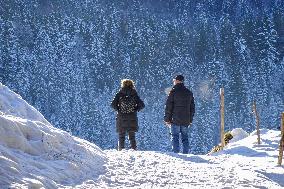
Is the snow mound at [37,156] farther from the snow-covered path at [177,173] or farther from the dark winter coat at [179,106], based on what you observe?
the dark winter coat at [179,106]

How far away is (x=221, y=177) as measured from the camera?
17.0 ft

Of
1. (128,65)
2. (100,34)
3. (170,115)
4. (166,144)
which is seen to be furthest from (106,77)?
(170,115)

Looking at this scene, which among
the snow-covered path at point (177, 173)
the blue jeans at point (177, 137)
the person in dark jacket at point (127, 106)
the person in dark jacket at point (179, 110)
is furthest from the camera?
the person in dark jacket at point (179, 110)

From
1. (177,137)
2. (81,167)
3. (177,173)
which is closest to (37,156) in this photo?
(81,167)

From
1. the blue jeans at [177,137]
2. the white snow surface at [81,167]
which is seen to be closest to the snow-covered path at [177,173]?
the white snow surface at [81,167]

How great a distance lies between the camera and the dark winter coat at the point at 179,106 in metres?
9.38

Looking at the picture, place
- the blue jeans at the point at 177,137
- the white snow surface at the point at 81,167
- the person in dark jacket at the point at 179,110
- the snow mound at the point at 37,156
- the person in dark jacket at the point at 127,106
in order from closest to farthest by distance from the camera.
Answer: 1. the snow mound at the point at 37,156
2. the white snow surface at the point at 81,167
3. the person in dark jacket at the point at 127,106
4. the blue jeans at the point at 177,137
5. the person in dark jacket at the point at 179,110

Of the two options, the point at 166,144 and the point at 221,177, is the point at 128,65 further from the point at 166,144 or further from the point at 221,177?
the point at 221,177

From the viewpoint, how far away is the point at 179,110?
9.39 meters

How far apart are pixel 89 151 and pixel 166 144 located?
66.4 meters

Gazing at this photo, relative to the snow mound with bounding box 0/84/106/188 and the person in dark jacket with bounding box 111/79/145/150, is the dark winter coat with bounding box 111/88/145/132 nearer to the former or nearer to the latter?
the person in dark jacket with bounding box 111/79/145/150

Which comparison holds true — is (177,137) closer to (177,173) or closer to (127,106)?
(127,106)

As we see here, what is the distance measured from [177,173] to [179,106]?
13.8ft

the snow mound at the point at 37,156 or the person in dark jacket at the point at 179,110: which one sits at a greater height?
the person in dark jacket at the point at 179,110
